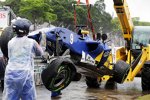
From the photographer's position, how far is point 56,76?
7758 mm

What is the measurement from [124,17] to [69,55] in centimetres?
579

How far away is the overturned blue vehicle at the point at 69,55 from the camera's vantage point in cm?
776

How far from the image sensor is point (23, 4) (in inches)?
1716

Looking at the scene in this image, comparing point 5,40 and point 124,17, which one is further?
point 124,17

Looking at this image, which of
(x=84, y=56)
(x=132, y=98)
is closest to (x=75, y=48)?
(x=84, y=56)

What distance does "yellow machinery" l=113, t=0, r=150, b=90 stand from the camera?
46.0 ft

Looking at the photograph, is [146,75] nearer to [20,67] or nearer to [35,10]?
[20,67]

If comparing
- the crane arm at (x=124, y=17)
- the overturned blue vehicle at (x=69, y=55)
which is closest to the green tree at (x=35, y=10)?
the crane arm at (x=124, y=17)

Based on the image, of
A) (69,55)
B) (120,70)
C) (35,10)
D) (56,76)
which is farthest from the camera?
(35,10)

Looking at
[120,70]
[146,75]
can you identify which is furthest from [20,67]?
[146,75]

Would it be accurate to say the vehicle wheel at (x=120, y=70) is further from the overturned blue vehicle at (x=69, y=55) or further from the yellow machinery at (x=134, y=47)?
the yellow machinery at (x=134, y=47)

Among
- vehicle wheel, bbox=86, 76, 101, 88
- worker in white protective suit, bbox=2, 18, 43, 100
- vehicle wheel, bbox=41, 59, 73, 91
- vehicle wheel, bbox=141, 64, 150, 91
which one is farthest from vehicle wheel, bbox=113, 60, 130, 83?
worker in white protective suit, bbox=2, 18, 43, 100

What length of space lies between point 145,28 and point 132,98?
5161mm

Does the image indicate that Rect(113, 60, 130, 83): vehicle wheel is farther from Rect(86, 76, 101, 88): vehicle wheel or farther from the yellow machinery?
Rect(86, 76, 101, 88): vehicle wheel
